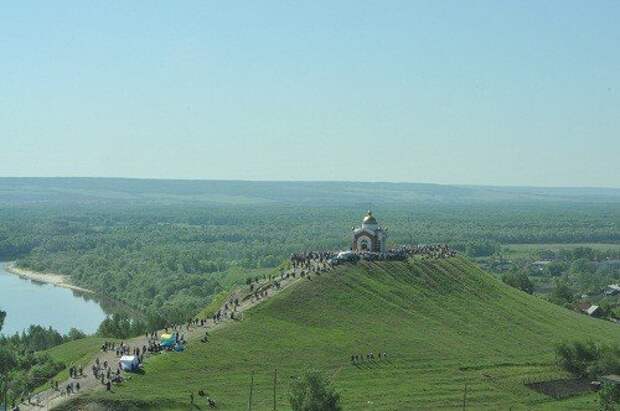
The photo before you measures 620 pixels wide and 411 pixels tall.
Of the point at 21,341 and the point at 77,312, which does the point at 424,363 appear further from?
the point at 77,312

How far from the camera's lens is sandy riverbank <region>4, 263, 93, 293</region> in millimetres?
164125

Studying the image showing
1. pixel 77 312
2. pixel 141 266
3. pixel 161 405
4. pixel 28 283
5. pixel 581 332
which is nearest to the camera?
pixel 161 405

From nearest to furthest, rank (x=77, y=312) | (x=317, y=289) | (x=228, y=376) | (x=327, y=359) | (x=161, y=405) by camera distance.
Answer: (x=161, y=405) < (x=228, y=376) < (x=327, y=359) < (x=317, y=289) < (x=77, y=312)

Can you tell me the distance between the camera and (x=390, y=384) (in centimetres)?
5997

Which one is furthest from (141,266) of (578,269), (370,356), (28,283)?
(370,356)

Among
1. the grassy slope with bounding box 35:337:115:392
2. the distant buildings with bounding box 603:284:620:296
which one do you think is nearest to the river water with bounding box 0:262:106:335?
the grassy slope with bounding box 35:337:115:392

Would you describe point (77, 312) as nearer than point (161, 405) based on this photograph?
No

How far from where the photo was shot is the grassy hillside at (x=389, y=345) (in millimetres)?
56281

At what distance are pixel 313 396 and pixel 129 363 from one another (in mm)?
13450

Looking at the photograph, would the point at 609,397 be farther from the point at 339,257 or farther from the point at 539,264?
the point at 539,264

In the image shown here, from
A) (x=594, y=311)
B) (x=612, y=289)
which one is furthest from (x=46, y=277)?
(x=594, y=311)

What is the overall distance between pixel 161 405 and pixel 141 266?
131 meters

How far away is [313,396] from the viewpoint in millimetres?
Result: 47750

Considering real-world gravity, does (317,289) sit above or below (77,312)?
above
